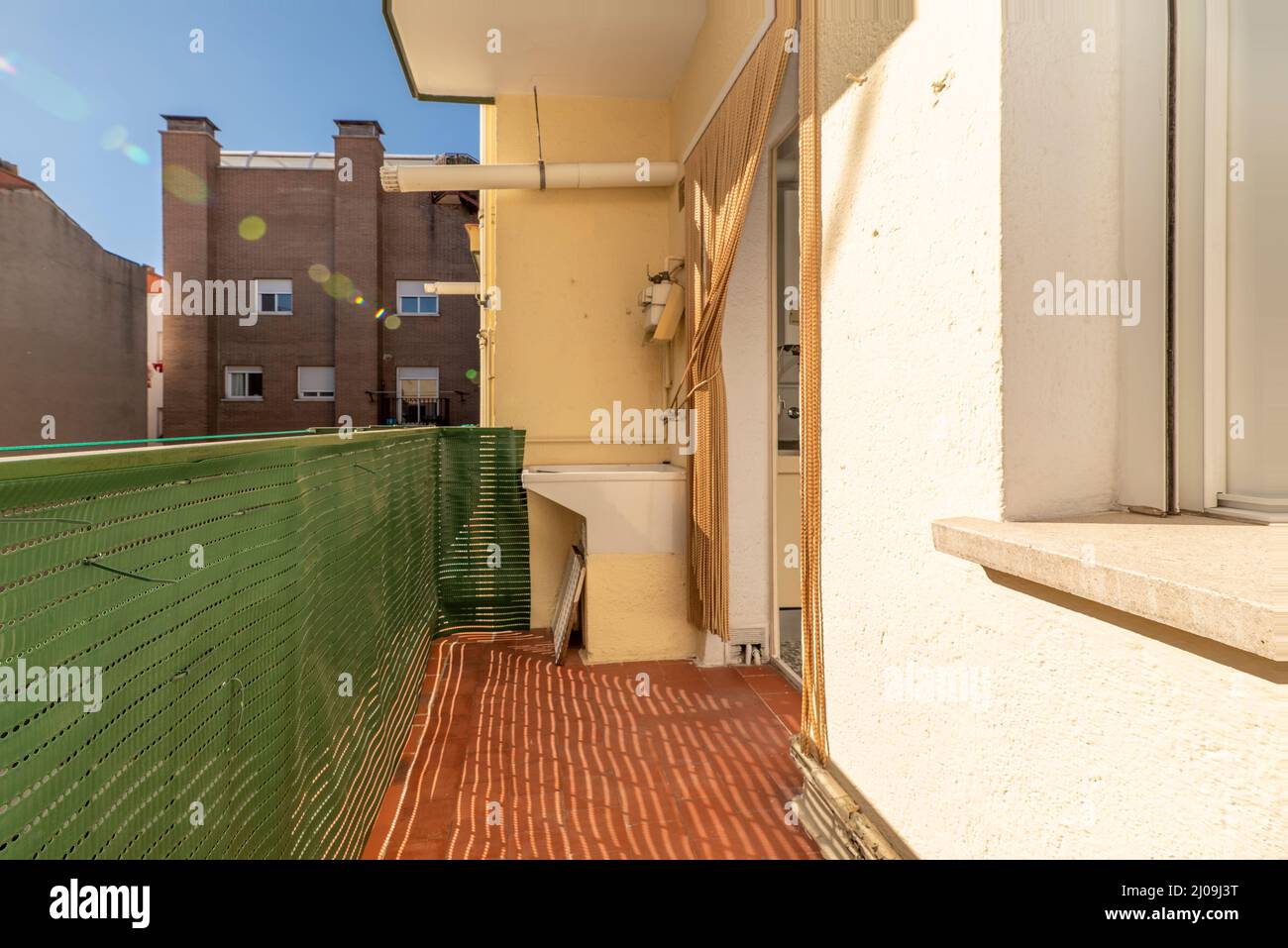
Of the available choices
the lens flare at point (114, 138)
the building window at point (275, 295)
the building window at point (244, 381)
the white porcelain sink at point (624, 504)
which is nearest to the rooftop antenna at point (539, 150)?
the white porcelain sink at point (624, 504)

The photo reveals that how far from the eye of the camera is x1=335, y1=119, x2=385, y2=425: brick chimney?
20.9m

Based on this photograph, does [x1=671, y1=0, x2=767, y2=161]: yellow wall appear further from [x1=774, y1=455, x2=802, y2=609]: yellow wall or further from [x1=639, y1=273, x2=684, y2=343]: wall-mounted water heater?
[x1=774, y1=455, x2=802, y2=609]: yellow wall

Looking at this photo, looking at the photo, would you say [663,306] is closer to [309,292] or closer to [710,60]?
[710,60]

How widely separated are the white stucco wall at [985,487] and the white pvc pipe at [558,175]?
2.57 metres

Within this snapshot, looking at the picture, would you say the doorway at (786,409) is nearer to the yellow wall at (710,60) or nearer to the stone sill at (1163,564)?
the yellow wall at (710,60)

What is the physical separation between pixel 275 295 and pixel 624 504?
21.0 meters

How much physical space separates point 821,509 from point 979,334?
92 centimetres
